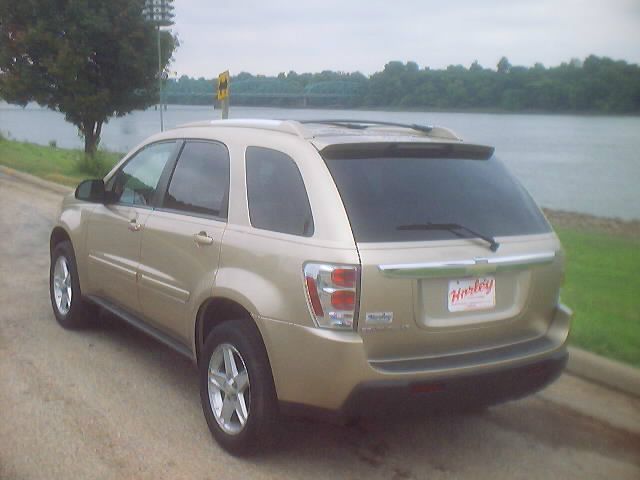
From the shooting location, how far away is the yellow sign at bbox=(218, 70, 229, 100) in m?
11.7

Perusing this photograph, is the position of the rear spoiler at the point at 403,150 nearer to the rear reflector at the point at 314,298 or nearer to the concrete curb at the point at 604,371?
the rear reflector at the point at 314,298

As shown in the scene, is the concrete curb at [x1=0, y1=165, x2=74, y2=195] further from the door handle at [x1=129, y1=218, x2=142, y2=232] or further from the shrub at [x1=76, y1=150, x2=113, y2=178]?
the door handle at [x1=129, y1=218, x2=142, y2=232]

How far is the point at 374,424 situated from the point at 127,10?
56.0 feet

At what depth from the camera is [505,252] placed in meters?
4.11

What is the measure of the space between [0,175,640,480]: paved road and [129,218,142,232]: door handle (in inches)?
40.0

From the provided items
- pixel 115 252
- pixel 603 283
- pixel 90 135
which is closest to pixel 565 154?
pixel 603 283

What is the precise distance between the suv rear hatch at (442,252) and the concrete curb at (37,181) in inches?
487

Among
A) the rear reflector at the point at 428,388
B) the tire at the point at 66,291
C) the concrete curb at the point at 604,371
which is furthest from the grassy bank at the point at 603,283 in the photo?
the tire at the point at 66,291

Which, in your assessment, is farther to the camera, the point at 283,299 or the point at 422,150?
the point at 422,150

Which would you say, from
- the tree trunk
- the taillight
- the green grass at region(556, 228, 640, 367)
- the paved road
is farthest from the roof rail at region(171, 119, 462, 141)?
the tree trunk

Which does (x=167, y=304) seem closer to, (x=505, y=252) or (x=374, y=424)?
(x=374, y=424)

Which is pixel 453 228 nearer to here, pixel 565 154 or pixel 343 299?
pixel 343 299

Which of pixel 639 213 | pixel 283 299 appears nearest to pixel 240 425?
pixel 283 299

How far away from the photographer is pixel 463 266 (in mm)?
3924
